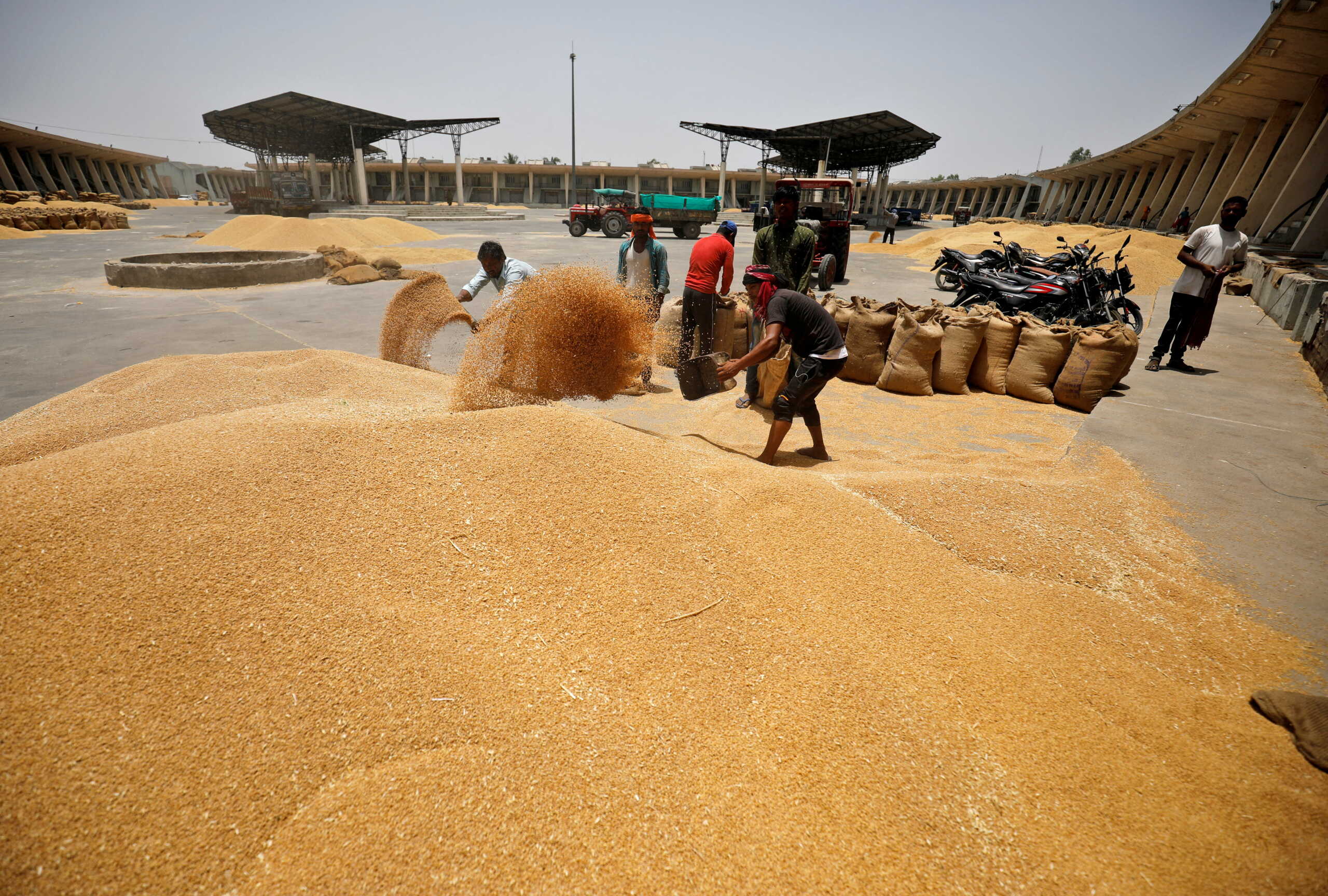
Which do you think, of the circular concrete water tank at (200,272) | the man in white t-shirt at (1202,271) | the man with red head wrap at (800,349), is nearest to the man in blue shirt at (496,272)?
the man with red head wrap at (800,349)

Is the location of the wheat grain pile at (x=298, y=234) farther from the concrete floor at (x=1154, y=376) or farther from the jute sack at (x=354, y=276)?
the jute sack at (x=354, y=276)

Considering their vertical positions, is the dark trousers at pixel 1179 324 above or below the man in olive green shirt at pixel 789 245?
below

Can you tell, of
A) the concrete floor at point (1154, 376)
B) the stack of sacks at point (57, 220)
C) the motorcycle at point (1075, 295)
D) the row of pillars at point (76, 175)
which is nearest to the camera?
the concrete floor at point (1154, 376)

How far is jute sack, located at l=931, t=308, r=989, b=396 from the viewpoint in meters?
5.21

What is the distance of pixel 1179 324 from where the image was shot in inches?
198

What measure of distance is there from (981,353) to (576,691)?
5.08m

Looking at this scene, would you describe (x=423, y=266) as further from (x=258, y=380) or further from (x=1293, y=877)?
(x=1293, y=877)

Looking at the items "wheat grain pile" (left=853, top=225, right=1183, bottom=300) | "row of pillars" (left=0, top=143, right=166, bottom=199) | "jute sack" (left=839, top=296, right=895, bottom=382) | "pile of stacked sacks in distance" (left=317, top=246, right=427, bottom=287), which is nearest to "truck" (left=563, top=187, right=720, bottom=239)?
"wheat grain pile" (left=853, top=225, right=1183, bottom=300)

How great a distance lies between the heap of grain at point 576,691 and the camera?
4.13 feet

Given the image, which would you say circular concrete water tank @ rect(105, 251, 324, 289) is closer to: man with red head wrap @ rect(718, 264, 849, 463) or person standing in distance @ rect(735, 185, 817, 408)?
person standing in distance @ rect(735, 185, 817, 408)

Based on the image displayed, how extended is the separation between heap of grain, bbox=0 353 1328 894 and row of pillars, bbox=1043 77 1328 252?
16068 mm

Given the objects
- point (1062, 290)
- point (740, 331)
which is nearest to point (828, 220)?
point (1062, 290)

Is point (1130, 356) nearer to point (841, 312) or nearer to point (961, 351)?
point (961, 351)

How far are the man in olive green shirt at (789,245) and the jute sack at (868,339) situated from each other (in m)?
0.91
